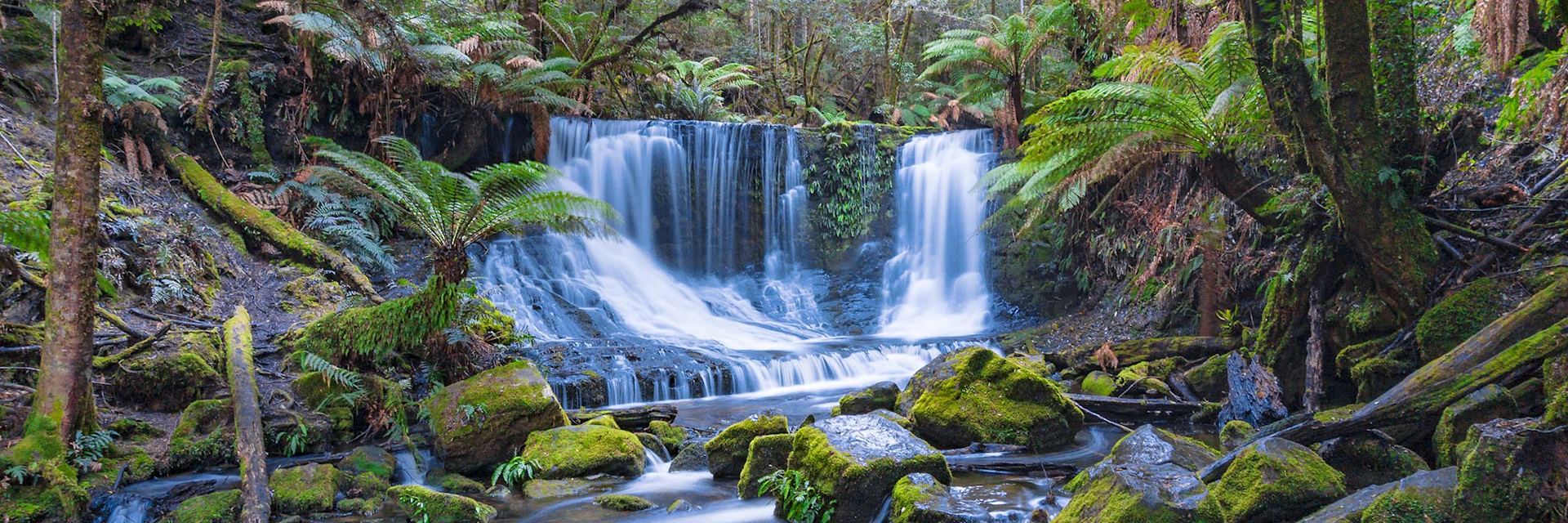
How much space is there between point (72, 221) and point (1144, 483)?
526cm

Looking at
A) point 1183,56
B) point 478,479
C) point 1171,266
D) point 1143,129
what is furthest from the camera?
point 1171,266

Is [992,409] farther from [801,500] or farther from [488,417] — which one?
[488,417]

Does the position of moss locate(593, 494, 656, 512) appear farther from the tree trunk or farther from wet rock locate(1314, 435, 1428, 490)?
wet rock locate(1314, 435, 1428, 490)

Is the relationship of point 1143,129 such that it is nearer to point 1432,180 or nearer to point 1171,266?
point 1432,180

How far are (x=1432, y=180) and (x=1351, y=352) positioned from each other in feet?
3.66

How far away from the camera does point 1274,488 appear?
3453 mm

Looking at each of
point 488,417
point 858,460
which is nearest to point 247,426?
point 488,417

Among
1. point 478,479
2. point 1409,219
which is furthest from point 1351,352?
point 478,479

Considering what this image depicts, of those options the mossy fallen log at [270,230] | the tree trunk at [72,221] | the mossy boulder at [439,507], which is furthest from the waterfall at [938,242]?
the tree trunk at [72,221]

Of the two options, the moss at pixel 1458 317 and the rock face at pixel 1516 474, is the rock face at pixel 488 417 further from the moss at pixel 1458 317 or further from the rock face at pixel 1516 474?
the moss at pixel 1458 317

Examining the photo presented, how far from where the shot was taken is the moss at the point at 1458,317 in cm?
432

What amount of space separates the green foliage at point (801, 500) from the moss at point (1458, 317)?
3405 mm

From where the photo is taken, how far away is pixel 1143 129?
5.94 meters

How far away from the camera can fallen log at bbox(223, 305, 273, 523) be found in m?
4.22
